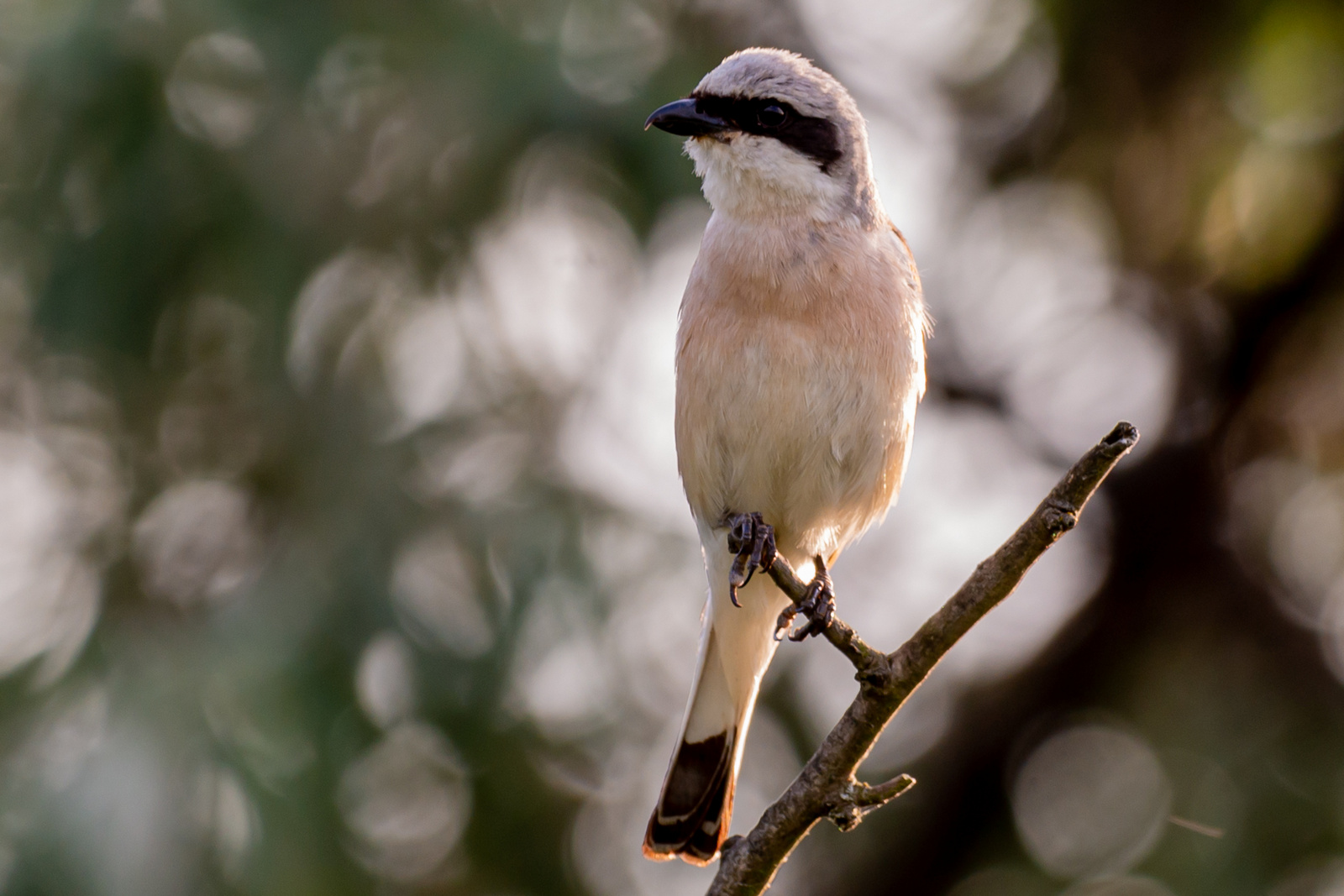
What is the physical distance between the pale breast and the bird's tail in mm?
382

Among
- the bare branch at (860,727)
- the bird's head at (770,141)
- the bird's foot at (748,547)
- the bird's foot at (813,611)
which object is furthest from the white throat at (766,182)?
the bare branch at (860,727)

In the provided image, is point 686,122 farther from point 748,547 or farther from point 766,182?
point 748,547

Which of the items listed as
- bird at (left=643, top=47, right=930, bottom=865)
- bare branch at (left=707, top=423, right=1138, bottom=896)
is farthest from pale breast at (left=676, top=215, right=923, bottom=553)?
bare branch at (left=707, top=423, right=1138, bottom=896)

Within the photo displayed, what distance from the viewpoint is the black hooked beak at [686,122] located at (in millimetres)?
3434

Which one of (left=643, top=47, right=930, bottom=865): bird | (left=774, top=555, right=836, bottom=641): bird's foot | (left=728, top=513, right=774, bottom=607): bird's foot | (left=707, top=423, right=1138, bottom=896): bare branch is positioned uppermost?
(left=643, top=47, right=930, bottom=865): bird

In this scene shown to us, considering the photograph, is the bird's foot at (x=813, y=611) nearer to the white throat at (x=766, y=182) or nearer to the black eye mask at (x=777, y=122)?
the white throat at (x=766, y=182)

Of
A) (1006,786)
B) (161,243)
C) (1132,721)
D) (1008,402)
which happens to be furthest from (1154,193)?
(161,243)

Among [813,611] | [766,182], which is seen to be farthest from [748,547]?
[766,182]

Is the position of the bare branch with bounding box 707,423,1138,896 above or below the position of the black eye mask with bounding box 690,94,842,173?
below

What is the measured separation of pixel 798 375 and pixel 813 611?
671 millimetres

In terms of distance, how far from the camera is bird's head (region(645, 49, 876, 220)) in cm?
340

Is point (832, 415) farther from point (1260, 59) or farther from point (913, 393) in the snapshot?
point (1260, 59)

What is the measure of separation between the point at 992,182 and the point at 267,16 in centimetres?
423

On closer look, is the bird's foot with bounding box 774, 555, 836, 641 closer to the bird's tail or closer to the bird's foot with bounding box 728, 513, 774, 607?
the bird's foot with bounding box 728, 513, 774, 607
